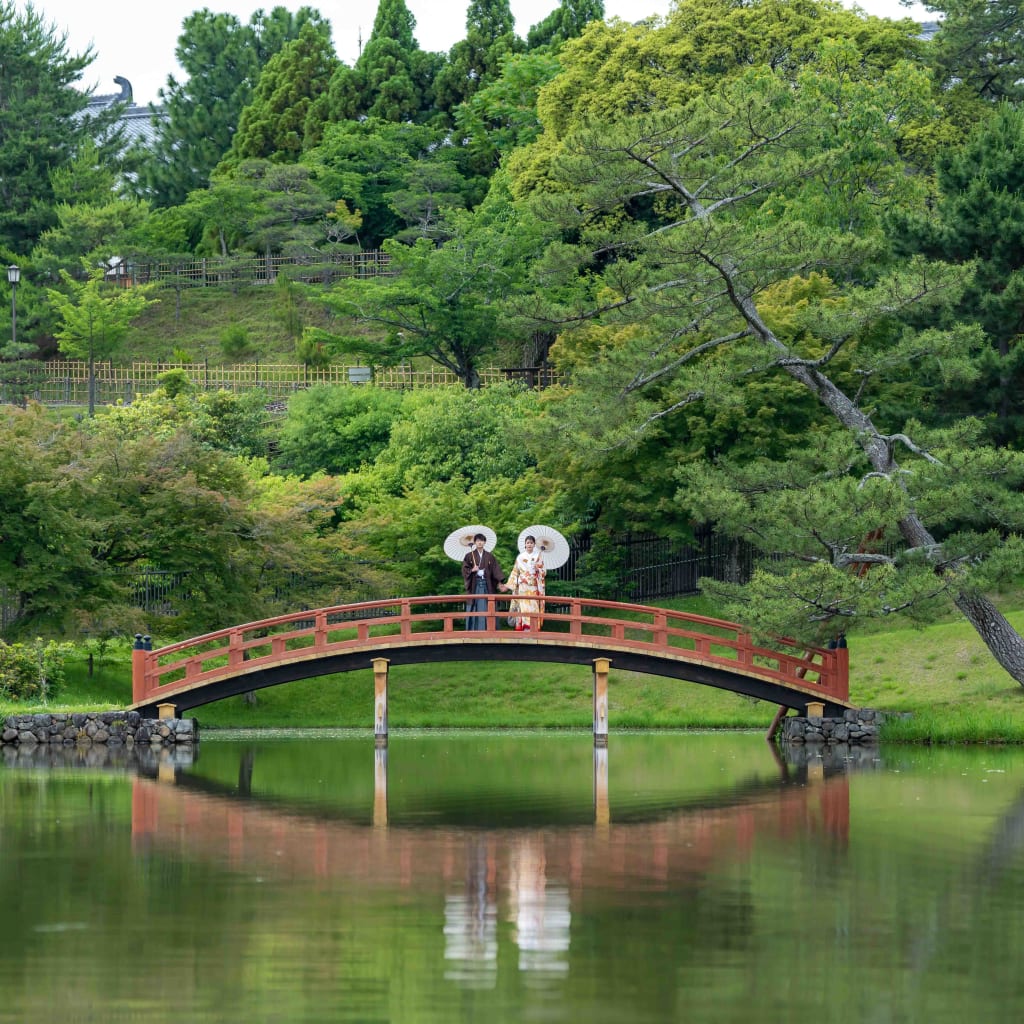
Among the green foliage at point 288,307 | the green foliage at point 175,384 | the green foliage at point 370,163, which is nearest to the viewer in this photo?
the green foliage at point 175,384

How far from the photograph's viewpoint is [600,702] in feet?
94.8

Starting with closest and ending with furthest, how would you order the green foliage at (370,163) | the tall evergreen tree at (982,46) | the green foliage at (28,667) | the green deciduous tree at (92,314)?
the green foliage at (28,667), the tall evergreen tree at (982,46), the green deciduous tree at (92,314), the green foliage at (370,163)

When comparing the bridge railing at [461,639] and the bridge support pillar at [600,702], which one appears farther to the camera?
the bridge support pillar at [600,702]

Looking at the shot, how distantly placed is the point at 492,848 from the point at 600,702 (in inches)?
450

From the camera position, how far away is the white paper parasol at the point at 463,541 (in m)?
30.7

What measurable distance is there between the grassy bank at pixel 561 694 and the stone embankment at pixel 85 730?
0.39m

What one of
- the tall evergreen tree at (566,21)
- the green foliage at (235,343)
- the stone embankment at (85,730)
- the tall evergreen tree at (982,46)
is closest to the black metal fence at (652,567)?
the stone embankment at (85,730)

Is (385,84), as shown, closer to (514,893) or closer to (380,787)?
(380,787)

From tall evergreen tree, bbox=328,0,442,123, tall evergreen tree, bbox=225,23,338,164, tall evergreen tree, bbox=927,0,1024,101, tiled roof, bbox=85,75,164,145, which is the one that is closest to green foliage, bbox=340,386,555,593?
tall evergreen tree, bbox=927,0,1024,101

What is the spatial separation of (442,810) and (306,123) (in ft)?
164

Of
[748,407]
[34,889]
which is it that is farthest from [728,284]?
[34,889]

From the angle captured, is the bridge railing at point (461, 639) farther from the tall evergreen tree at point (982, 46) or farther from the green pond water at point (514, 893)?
the tall evergreen tree at point (982, 46)

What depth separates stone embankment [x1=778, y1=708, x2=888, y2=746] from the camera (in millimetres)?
28812

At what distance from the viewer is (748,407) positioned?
35562 mm
